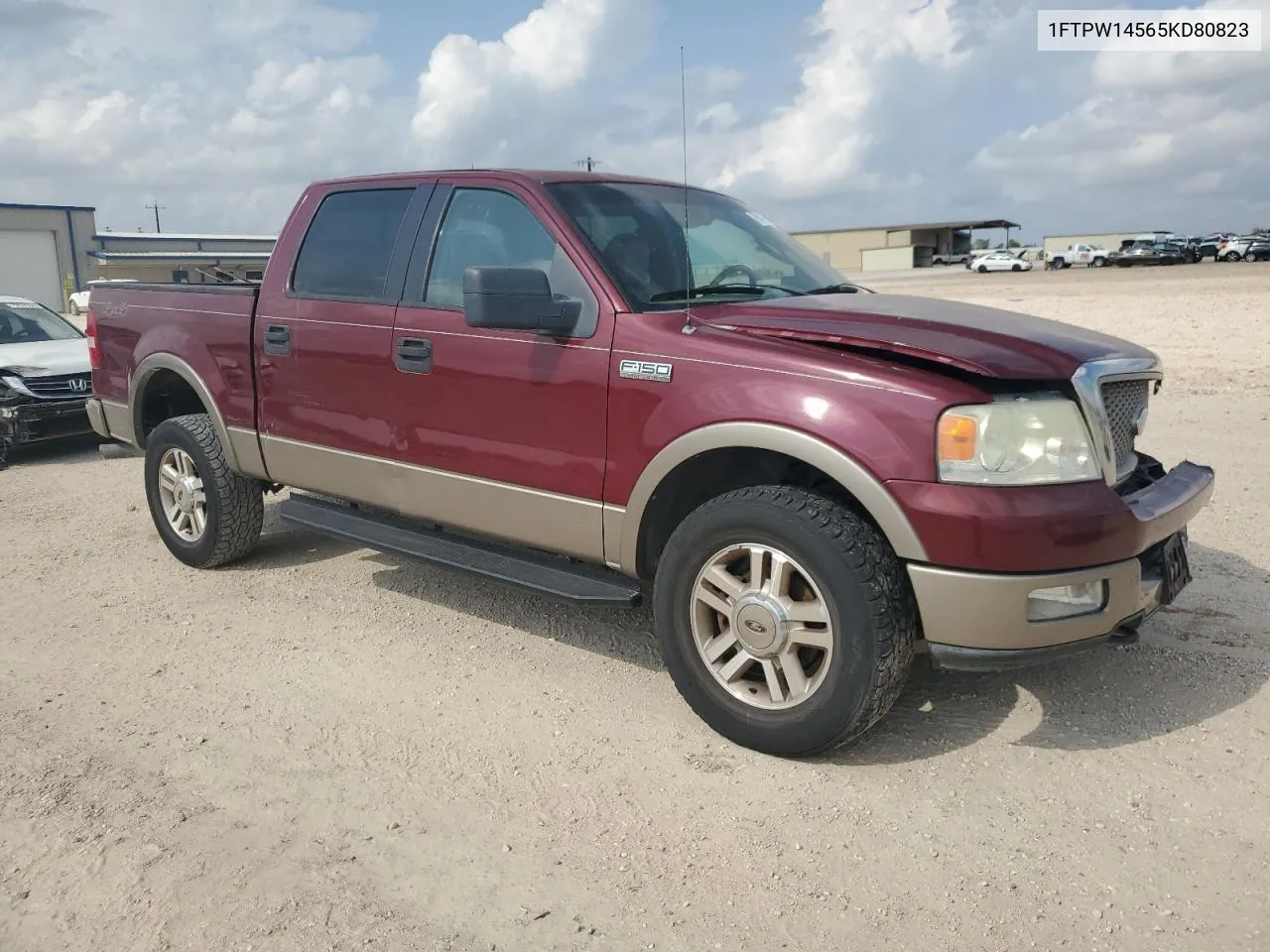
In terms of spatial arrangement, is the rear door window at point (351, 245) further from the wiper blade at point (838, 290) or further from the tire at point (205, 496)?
the wiper blade at point (838, 290)

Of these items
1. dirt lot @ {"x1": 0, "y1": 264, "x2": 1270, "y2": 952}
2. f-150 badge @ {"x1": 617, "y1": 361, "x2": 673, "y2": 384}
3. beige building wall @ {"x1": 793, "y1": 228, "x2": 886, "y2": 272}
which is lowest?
dirt lot @ {"x1": 0, "y1": 264, "x2": 1270, "y2": 952}

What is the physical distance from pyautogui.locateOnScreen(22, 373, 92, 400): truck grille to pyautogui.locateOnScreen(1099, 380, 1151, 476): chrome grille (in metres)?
8.69

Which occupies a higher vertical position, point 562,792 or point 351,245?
point 351,245

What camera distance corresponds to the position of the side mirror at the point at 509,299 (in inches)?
146

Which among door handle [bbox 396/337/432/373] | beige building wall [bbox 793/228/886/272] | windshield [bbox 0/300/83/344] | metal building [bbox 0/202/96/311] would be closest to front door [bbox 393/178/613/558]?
door handle [bbox 396/337/432/373]

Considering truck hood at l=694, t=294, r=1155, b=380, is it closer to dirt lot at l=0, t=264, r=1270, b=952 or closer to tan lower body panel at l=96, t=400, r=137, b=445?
dirt lot at l=0, t=264, r=1270, b=952

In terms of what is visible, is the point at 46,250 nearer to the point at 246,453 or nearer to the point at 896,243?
the point at 246,453

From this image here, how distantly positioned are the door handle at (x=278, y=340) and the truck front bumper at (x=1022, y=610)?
325 cm

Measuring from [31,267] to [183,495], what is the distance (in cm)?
4478

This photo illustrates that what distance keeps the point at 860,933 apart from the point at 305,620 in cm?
327

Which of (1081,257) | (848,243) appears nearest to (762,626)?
(1081,257)

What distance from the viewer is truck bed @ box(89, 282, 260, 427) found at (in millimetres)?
5371

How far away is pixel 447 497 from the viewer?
449 centimetres

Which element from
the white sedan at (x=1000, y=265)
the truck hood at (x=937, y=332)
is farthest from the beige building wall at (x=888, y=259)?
the truck hood at (x=937, y=332)
